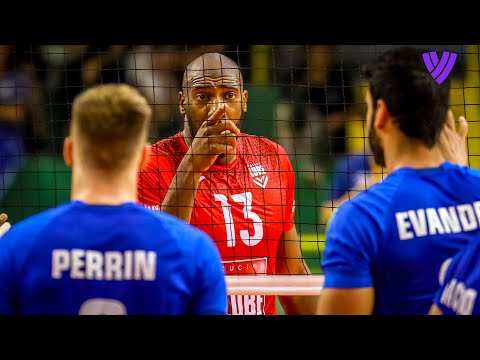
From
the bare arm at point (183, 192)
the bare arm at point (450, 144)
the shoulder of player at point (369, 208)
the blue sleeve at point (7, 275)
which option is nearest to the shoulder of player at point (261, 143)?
the bare arm at point (183, 192)

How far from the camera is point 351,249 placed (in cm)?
305

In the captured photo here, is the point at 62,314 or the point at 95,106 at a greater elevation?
the point at 95,106

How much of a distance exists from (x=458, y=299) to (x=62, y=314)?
135cm

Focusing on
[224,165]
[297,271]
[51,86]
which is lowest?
[297,271]

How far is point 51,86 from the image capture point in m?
9.04

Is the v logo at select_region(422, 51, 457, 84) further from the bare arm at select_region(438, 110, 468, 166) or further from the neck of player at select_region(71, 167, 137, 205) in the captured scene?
the neck of player at select_region(71, 167, 137, 205)

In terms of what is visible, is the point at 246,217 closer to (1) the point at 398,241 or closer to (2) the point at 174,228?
(1) the point at 398,241

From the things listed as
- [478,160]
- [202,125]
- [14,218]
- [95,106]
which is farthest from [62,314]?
[478,160]

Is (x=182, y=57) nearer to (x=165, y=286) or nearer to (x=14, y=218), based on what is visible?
(x=14, y=218)

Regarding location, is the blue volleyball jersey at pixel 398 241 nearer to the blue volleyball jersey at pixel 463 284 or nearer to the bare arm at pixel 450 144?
the blue volleyball jersey at pixel 463 284

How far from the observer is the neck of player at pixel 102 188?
2.91 m

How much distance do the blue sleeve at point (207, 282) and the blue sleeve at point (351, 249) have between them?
439mm

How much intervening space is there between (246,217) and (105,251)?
8.42 feet

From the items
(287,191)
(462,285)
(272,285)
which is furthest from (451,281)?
(287,191)
